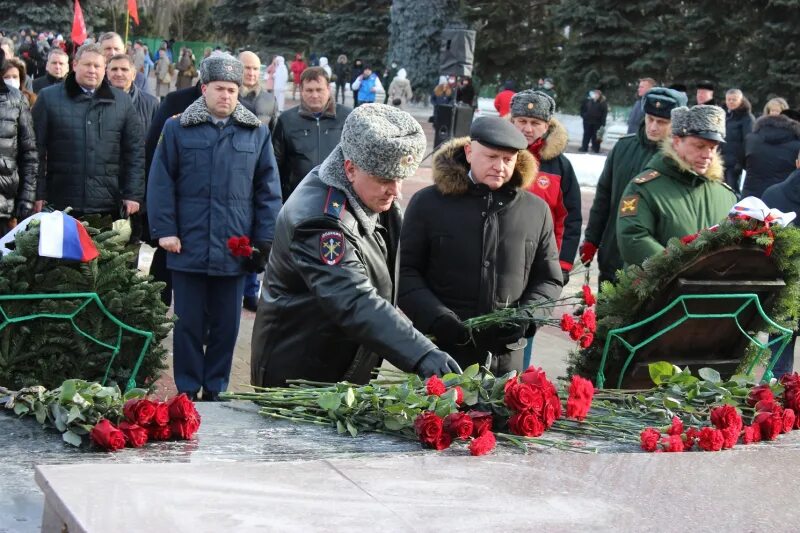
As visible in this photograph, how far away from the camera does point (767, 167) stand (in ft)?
42.4

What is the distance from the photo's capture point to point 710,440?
3680mm

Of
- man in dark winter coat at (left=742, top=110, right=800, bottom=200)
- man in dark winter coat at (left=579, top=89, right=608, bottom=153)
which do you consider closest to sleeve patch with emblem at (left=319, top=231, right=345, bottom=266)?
man in dark winter coat at (left=742, top=110, right=800, bottom=200)

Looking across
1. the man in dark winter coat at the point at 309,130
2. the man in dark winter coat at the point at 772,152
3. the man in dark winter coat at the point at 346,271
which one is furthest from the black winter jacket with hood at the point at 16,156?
the man in dark winter coat at the point at 772,152

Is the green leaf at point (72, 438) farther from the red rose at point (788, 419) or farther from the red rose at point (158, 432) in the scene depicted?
the red rose at point (788, 419)

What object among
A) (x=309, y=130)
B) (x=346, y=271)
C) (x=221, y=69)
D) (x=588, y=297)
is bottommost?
(x=588, y=297)

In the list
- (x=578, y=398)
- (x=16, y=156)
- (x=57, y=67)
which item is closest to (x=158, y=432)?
(x=578, y=398)

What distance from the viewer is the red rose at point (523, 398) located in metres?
3.66

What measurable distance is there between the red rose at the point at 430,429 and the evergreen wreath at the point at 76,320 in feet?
4.56

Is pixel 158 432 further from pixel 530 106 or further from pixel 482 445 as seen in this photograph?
pixel 530 106

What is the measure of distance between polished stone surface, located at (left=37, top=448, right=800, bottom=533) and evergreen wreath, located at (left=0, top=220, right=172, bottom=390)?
1562 mm

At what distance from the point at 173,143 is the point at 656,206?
2.58 m

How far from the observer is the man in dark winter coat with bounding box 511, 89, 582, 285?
681cm

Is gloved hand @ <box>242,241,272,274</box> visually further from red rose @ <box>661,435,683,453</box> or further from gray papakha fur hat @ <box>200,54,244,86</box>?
red rose @ <box>661,435,683,453</box>

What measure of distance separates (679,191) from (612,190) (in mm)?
1366
